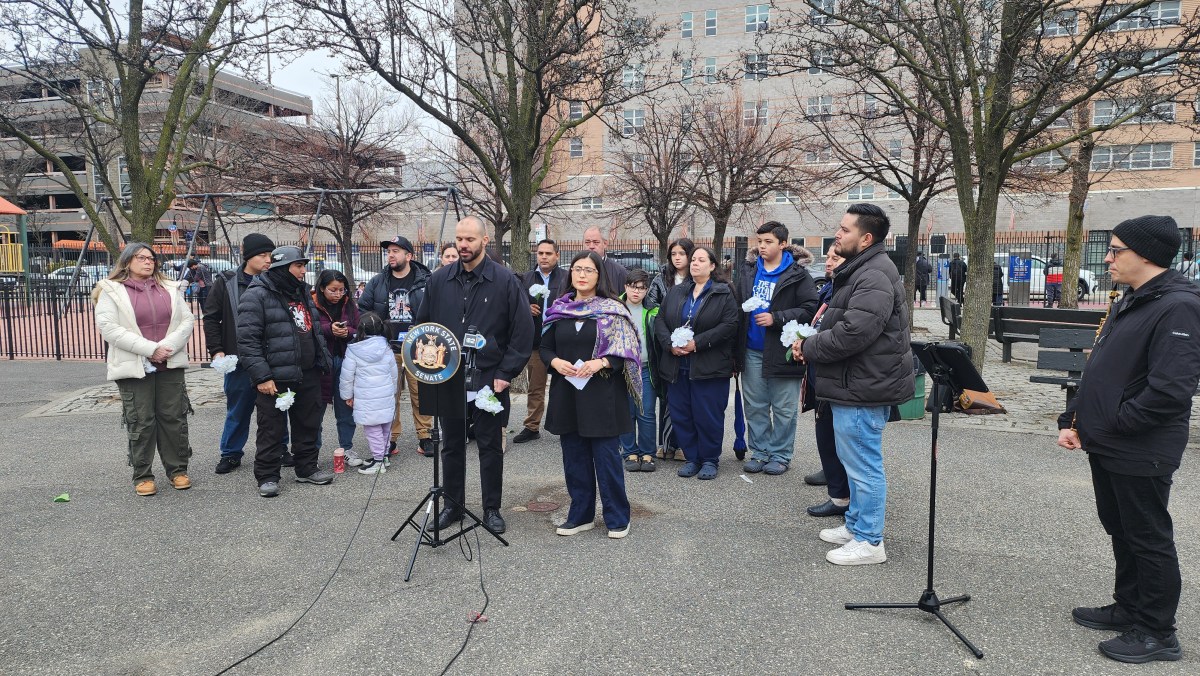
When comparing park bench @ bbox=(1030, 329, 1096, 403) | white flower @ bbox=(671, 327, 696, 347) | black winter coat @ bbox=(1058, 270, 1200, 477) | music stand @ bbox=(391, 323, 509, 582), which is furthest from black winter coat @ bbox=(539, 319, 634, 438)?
park bench @ bbox=(1030, 329, 1096, 403)

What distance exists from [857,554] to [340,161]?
2272cm

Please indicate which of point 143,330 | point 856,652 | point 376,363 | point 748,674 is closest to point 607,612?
point 748,674

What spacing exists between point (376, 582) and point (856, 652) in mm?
2629

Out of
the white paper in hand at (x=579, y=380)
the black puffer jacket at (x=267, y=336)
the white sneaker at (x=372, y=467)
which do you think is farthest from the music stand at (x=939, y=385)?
the black puffer jacket at (x=267, y=336)

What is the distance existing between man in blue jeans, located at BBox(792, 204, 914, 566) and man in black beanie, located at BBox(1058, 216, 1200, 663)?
109cm

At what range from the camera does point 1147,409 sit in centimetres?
340

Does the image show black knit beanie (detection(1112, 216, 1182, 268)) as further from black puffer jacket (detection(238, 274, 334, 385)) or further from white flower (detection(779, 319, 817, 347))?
black puffer jacket (detection(238, 274, 334, 385))

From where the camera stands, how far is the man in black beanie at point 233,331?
6.52 meters

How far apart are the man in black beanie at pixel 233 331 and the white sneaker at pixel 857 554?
4.61 metres

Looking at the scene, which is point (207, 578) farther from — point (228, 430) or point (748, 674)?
point (748, 674)

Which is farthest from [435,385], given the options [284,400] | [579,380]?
[284,400]

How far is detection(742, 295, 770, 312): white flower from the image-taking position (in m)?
6.47

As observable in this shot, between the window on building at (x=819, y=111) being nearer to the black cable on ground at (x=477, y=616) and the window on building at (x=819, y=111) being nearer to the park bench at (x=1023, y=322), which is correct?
the park bench at (x=1023, y=322)

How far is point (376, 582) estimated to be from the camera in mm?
4398
